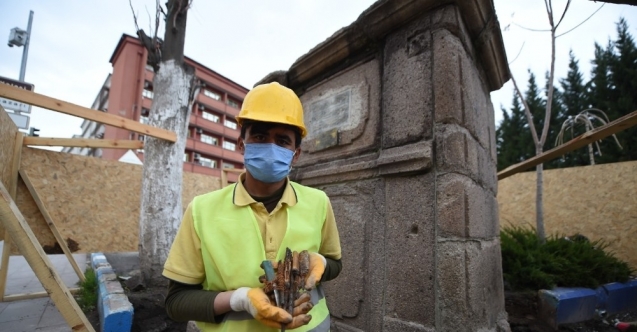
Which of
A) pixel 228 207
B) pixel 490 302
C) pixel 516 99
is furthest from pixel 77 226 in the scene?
pixel 516 99

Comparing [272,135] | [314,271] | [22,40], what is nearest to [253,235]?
[314,271]

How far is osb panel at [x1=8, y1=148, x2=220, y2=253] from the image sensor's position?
525 centimetres

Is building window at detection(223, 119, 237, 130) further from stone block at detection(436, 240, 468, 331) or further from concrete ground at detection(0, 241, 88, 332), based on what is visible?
stone block at detection(436, 240, 468, 331)

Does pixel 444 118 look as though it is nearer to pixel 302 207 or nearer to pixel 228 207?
pixel 302 207

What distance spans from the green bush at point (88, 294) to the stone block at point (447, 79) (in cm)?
498

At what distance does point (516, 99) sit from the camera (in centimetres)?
2877

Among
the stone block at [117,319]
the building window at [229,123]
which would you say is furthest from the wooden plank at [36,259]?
the building window at [229,123]

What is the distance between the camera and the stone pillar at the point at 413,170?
206 centimetres

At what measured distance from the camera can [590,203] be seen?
25.5ft

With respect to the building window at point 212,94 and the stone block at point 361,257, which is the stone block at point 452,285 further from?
the building window at point 212,94

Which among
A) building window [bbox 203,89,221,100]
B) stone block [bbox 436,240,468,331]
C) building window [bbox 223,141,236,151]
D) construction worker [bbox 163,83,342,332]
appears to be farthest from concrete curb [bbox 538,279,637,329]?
building window [bbox 223,141,236,151]

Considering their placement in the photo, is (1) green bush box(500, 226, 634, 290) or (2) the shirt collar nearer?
(2) the shirt collar

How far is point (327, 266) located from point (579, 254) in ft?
17.9

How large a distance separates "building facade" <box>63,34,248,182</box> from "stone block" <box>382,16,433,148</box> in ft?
77.9
